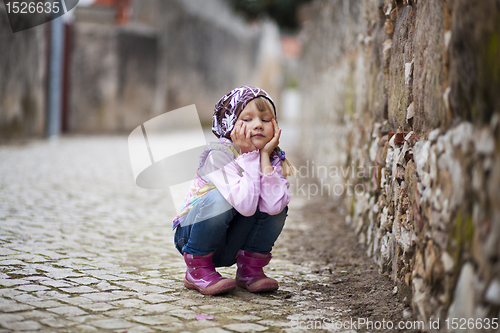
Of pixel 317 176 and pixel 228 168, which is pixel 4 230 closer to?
pixel 228 168

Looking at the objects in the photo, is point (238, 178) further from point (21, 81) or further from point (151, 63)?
Result: point (151, 63)

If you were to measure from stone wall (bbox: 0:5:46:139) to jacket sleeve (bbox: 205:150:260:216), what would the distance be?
6.55 metres

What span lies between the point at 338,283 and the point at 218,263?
60 cm

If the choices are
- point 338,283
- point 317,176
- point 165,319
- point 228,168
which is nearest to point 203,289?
point 165,319

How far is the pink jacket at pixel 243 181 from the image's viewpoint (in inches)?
81.2

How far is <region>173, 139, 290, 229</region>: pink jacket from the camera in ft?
6.77

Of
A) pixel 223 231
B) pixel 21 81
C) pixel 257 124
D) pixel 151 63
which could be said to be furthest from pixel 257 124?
pixel 151 63

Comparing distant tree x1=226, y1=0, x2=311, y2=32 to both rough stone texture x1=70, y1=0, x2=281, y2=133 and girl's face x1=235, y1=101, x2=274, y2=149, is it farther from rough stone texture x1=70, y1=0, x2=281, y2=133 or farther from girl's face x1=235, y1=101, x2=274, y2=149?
girl's face x1=235, y1=101, x2=274, y2=149

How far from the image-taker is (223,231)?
2154mm

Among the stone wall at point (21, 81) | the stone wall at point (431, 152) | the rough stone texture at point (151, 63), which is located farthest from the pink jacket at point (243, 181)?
the rough stone texture at point (151, 63)

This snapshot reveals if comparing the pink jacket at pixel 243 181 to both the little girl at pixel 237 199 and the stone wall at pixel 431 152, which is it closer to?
the little girl at pixel 237 199

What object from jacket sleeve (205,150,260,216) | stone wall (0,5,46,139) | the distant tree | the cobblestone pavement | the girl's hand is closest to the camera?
the cobblestone pavement

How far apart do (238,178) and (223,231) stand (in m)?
0.24

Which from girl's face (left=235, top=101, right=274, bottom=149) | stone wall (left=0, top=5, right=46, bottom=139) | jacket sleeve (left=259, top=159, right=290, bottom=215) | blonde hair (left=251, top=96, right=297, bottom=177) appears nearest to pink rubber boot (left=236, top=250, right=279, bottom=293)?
jacket sleeve (left=259, top=159, right=290, bottom=215)
